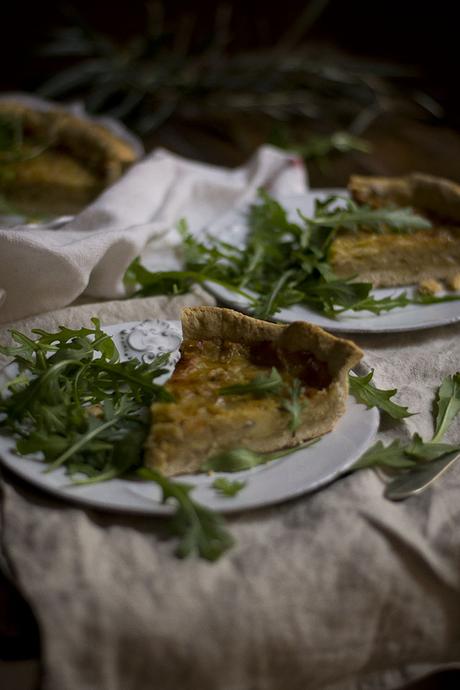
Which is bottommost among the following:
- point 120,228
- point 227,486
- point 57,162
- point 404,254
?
point 57,162

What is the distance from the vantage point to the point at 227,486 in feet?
6.82

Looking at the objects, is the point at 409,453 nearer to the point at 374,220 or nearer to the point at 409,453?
the point at 409,453

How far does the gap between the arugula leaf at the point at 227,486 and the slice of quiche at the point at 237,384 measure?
132 mm

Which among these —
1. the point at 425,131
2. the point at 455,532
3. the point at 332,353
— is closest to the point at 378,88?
the point at 425,131

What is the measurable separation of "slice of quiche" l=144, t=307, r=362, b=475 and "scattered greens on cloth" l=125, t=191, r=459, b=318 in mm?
509

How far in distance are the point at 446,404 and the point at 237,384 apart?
73 centimetres

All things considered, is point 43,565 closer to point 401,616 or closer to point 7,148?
point 401,616

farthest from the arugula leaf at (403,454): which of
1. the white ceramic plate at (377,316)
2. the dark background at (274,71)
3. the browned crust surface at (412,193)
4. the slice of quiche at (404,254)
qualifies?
the dark background at (274,71)

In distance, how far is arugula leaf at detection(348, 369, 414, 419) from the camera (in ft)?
8.23

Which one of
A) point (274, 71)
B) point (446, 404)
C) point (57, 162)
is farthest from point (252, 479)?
point (274, 71)

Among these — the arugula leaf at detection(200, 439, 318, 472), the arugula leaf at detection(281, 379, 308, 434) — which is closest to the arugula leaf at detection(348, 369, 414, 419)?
the arugula leaf at detection(281, 379, 308, 434)

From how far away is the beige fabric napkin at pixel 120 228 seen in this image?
303 cm

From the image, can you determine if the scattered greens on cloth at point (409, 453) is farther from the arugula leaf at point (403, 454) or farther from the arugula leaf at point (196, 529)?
the arugula leaf at point (196, 529)

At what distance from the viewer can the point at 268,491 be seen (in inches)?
81.7
